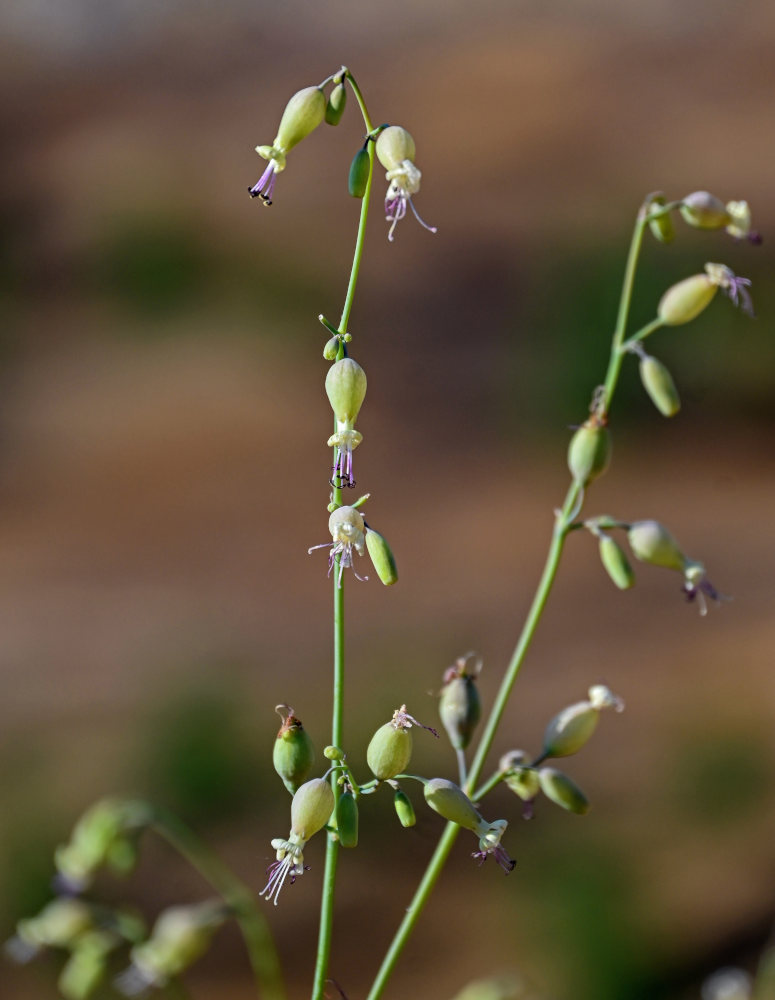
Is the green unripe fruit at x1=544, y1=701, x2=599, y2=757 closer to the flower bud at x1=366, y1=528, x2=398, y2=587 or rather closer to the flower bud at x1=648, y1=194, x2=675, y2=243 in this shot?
the flower bud at x1=366, y1=528, x2=398, y2=587

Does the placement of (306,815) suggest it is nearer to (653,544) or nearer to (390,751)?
(390,751)

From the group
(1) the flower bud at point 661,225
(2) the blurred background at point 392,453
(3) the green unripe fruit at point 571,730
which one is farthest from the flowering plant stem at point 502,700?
(2) the blurred background at point 392,453

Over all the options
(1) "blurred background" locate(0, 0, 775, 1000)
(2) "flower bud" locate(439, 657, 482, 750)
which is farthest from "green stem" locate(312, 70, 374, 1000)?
(1) "blurred background" locate(0, 0, 775, 1000)

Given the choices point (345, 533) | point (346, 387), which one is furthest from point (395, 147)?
point (345, 533)

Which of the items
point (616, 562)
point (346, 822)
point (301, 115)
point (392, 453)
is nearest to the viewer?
point (346, 822)

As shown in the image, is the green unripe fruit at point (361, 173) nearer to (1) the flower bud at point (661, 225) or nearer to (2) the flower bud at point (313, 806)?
(1) the flower bud at point (661, 225)

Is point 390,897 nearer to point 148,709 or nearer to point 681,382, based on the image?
point 148,709

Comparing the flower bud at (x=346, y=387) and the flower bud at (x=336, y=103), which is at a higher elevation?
the flower bud at (x=336, y=103)
